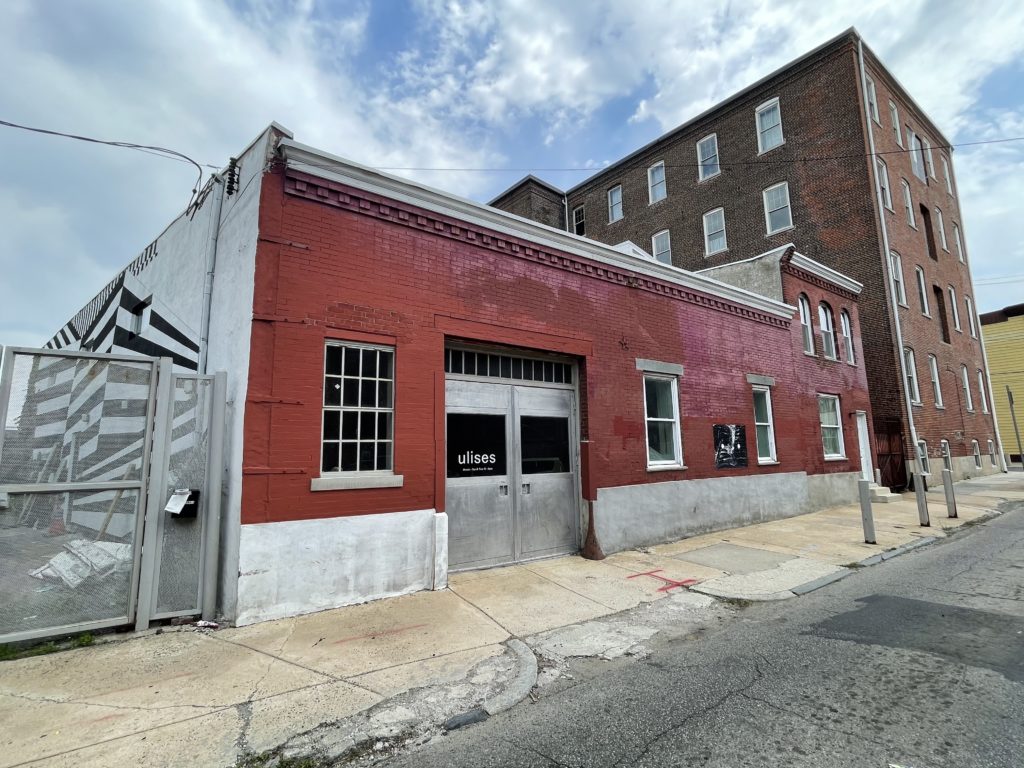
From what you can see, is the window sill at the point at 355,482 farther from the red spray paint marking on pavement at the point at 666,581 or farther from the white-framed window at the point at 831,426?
the white-framed window at the point at 831,426

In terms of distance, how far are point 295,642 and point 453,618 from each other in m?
1.52

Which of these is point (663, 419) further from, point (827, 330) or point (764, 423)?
point (827, 330)

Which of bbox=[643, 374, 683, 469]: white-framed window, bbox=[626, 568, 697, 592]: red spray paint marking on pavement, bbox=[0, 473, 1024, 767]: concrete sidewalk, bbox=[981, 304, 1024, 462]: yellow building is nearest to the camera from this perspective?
bbox=[0, 473, 1024, 767]: concrete sidewalk

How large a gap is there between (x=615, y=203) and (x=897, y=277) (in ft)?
47.0

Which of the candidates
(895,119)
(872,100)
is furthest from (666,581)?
(895,119)

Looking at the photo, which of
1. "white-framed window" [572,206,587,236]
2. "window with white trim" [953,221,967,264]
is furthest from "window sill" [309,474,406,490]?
"window with white trim" [953,221,967,264]

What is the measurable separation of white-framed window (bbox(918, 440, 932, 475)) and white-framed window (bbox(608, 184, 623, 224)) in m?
17.5

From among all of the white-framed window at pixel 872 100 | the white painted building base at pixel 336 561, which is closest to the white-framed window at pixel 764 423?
the white painted building base at pixel 336 561

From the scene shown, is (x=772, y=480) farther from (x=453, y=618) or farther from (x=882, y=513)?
(x=453, y=618)

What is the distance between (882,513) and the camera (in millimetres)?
12641

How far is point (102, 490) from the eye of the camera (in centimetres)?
488

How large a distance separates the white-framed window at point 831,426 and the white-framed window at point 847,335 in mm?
1846

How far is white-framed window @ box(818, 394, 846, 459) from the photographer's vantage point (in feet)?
47.4

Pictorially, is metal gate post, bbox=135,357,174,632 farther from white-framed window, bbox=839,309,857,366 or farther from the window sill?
white-framed window, bbox=839,309,857,366
